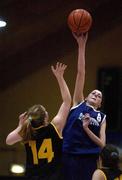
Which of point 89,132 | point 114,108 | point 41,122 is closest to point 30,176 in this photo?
point 41,122

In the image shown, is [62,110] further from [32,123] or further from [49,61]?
[49,61]

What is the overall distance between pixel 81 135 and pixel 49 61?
5.35 meters

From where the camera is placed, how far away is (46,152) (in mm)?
3965

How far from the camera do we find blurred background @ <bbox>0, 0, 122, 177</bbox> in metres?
9.56

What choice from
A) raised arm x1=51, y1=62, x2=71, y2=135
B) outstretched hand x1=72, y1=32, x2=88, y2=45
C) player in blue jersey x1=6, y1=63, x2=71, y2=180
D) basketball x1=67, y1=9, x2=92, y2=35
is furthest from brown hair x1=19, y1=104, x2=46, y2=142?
basketball x1=67, y1=9, x2=92, y2=35

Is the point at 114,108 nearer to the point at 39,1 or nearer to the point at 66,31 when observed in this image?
the point at 66,31

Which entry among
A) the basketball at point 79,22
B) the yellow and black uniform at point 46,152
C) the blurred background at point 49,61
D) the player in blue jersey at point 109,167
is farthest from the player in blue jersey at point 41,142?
the blurred background at point 49,61

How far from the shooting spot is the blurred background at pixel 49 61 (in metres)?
9.56

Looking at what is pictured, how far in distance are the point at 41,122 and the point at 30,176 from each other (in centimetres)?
44

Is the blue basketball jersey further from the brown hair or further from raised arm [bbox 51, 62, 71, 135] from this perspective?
the brown hair

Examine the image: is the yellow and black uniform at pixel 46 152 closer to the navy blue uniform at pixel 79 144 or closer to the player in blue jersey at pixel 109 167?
the player in blue jersey at pixel 109 167

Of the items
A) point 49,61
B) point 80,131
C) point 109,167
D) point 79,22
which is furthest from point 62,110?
point 49,61

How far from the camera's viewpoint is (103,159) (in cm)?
356

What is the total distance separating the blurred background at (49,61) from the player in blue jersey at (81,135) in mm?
4844
